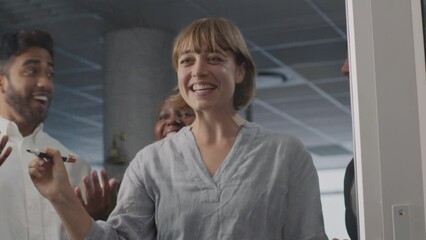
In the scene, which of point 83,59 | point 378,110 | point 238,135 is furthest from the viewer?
point 83,59

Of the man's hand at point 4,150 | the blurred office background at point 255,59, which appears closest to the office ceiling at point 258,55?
the blurred office background at point 255,59

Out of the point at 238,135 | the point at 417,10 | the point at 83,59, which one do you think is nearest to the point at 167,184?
the point at 238,135

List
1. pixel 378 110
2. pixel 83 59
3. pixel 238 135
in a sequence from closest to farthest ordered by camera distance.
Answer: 1. pixel 378 110
2. pixel 238 135
3. pixel 83 59

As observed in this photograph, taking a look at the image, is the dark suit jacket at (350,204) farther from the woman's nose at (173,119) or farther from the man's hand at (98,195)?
the man's hand at (98,195)


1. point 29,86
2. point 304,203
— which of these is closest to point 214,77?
point 304,203

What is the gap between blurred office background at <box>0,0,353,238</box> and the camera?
1.21 meters

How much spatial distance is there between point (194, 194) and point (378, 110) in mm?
369

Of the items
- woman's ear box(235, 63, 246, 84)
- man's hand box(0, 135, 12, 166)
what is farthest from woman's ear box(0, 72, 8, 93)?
woman's ear box(235, 63, 246, 84)

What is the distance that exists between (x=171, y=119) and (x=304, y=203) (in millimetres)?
314

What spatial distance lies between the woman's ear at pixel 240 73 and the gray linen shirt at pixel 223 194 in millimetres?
87

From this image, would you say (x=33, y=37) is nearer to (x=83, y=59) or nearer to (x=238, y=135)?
(x=83, y=59)

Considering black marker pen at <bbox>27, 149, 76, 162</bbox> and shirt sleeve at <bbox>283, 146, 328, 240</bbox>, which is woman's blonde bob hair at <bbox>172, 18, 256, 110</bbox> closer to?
shirt sleeve at <bbox>283, 146, 328, 240</bbox>

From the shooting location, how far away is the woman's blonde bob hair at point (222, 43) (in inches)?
49.8

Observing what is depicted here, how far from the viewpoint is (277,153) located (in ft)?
4.06
